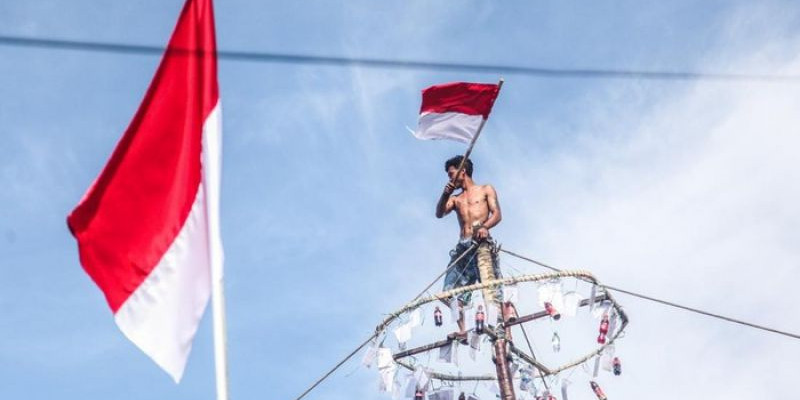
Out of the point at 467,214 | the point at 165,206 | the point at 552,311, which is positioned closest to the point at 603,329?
the point at 552,311

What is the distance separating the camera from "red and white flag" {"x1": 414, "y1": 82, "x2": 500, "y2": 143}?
753 inches

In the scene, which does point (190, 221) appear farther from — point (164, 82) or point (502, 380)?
point (502, 380)

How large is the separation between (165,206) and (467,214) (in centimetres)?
1380

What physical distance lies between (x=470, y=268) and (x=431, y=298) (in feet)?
4.59

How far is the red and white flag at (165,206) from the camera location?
760 centimetres

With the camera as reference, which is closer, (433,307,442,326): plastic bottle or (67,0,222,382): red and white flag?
(67,0,222,382): red and white flag

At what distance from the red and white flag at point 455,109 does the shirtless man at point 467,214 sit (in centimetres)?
119

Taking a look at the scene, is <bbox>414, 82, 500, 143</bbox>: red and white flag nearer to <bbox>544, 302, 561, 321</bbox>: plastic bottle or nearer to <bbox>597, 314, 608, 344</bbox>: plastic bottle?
<bbox>544, 302, 561, 321</bbox>: plastic bottle

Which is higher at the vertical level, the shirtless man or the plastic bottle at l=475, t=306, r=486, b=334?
the shirtless man

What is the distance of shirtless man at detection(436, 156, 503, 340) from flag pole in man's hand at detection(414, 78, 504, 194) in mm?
1169

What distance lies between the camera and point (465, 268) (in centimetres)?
2083

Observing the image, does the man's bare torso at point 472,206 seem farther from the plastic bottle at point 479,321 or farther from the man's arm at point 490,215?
the plastic bottle at point 479,321

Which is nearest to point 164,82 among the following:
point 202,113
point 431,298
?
point 202,113

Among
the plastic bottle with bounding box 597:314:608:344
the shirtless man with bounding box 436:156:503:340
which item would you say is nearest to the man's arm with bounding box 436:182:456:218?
the shirtless man with bounding box 436:156:503:340
